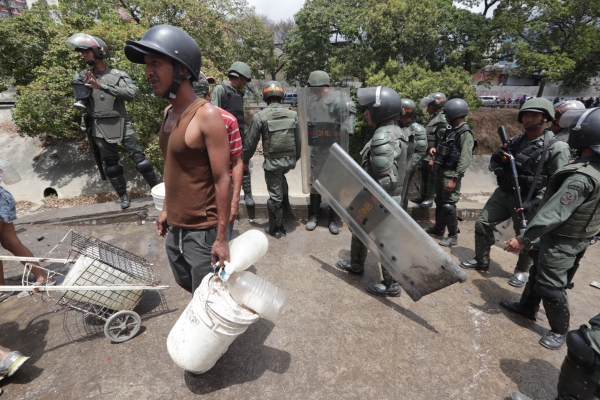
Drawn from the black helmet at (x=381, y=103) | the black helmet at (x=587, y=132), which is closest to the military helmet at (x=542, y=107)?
the black helmet at (x=587, y=132)

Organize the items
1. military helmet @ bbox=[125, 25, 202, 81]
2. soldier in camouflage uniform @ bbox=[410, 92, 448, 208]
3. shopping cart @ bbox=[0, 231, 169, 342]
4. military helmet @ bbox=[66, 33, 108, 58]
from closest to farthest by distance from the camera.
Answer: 1. military helmet @ bbox=[125, 25, 202, 81]
2. shopping cart @ bbox=[0, 231, 169, 342]
3. military helmet @ bbox=[66, 33, 108, 58]
4. soldier in camouflage uniform @ bbox=[410, 92, 448, 208]

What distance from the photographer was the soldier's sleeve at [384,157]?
9.13ft

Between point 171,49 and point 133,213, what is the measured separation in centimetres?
353

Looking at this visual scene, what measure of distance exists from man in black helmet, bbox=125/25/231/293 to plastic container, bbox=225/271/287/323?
0.52ft

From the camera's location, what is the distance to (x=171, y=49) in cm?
160

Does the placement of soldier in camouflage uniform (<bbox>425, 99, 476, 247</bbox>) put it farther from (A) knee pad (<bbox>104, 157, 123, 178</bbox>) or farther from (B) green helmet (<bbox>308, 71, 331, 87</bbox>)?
(A) knee pad (<bbox>104, 157, 123, 178</bbox>)

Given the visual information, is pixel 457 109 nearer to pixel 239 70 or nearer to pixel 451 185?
pixel 451 185

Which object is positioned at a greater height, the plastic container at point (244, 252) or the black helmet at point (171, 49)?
the black helmet at point (171, 49)

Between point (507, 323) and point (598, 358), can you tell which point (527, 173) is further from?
point (598, 358)

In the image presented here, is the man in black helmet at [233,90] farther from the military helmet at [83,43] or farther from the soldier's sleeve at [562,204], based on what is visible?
the soldier's sleeve at [562,204]

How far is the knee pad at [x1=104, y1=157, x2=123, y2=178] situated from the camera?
4.58 meters

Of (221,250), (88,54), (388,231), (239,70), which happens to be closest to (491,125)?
(239,70)

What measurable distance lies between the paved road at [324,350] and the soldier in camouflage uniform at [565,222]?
468mm

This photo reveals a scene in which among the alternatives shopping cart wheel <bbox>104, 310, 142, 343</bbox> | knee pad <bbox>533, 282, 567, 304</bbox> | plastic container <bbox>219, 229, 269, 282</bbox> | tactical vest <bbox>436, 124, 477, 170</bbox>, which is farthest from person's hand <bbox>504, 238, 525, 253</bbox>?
shopping cart wheel <bbox>104, 310, 142, 343</bbox>
